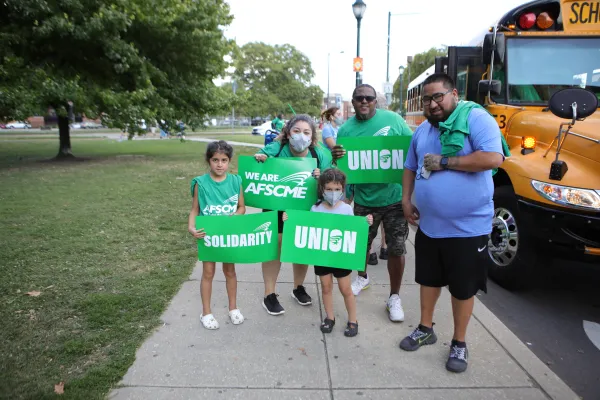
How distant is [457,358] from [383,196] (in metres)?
1.44

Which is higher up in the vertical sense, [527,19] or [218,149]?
[527,19]

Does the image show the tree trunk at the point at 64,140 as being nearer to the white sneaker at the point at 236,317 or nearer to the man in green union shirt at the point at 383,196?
the white sneaker at the point at 236,317

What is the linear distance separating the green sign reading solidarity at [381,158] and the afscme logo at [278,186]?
526mm

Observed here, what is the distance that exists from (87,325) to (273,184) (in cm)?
189

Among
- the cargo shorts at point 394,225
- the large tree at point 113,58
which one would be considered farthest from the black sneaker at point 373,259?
the large tree at point 113,58

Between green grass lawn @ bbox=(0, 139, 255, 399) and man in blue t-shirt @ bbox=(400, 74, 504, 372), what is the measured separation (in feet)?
7.43

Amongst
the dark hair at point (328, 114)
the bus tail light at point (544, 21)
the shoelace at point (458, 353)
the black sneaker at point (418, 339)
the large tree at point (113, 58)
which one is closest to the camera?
the shoelace at point (458, 353)

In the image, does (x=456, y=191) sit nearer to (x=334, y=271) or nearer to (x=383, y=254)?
(x=334, y=271)

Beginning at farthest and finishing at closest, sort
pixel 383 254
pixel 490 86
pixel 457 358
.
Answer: pixel 383 254
pixel 490 86
pixel 457 358

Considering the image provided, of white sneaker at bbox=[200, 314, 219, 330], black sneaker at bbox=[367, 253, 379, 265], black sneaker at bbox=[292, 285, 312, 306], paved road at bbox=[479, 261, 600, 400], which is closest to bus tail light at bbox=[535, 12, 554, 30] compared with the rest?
paved road at bbox=[479, 261, 600, 400]

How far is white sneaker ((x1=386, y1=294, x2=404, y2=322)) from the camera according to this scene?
3801 mm

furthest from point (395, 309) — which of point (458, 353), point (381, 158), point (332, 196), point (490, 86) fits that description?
point (490, 86)

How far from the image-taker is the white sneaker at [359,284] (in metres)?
4.41

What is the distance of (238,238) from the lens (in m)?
3.61
